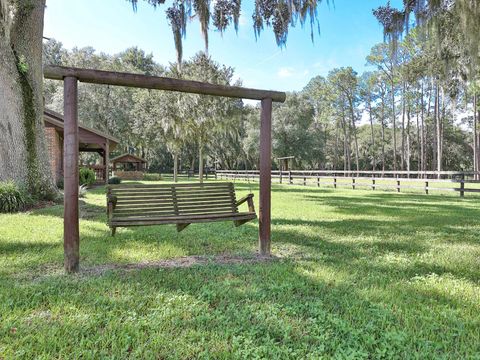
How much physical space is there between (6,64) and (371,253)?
8609mm

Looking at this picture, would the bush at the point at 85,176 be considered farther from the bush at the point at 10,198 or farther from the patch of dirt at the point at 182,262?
the patch of dirt at the point at 182,262

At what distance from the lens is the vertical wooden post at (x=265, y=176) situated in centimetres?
386

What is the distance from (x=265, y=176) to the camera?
3910 millimetres

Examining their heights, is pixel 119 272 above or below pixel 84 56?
below

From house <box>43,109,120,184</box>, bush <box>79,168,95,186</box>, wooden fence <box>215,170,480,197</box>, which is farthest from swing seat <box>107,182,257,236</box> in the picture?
bush <box>79,168,95,186</box>

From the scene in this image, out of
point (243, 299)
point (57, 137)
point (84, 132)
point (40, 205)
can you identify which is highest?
point (84, 132)

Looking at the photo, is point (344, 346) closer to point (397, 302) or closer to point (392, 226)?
point (397, 302)

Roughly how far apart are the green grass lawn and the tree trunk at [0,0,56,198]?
3394 millimetres

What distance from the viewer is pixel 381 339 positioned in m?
1.96

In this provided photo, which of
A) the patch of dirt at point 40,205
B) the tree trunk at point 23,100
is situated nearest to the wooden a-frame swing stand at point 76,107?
the patch of dirt at point 40,205

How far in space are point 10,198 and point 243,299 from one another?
661cm

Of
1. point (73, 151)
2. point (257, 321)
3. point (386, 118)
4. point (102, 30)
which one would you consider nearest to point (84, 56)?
point (102, 30)

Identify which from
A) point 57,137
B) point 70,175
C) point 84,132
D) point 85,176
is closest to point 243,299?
point 70,175

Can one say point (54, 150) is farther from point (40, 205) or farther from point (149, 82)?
point (149, 82)
